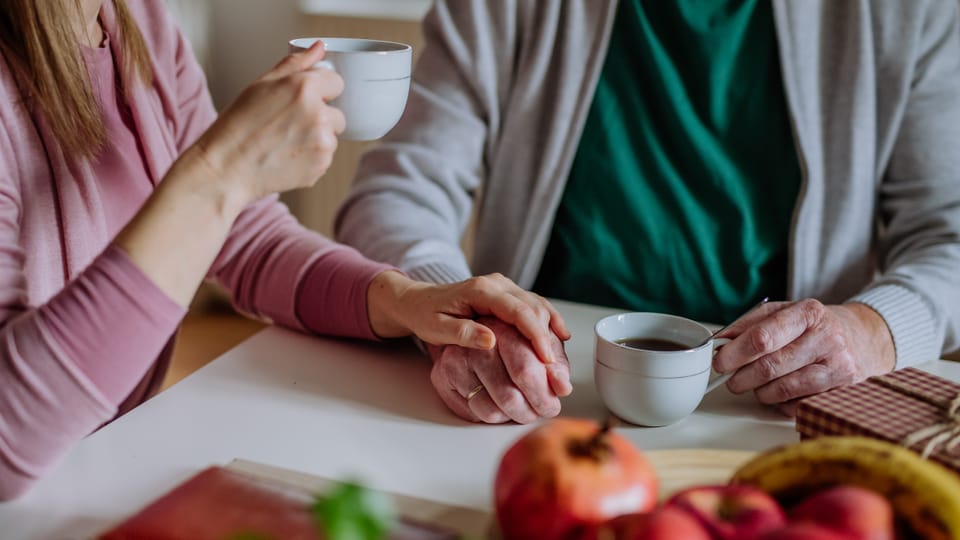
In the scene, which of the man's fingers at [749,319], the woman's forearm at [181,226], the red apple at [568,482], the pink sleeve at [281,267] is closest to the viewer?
the red apple at [568,482]

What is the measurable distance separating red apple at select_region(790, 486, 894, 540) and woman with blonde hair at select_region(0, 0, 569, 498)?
39 centimetres

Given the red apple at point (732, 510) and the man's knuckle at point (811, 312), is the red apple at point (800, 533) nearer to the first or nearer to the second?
the red apple at point (732, 510)

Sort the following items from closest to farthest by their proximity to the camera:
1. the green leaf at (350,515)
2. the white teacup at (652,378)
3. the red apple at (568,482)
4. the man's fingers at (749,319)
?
the green leaf at (350,515)
the red apple at (568,482)
the white teacup at (652,378)
the man's fingers at (749,319)

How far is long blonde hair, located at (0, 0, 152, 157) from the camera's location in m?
0.94

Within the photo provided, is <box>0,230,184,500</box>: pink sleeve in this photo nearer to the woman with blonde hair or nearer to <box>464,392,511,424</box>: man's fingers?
the woman with blonde hair

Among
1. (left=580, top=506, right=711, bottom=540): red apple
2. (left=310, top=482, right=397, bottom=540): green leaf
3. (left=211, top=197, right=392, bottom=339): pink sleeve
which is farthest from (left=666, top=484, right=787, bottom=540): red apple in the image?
(left=211, top=197, right=392, bottom=339): pink sleeve

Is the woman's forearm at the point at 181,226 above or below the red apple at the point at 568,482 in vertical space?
above

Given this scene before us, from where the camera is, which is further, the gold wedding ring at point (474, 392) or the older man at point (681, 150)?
the older man at point (681, 150)

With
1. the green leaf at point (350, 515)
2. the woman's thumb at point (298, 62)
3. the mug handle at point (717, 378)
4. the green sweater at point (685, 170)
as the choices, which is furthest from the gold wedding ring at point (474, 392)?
the green sweater at point (685, 170)

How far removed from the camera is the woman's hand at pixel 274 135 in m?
0.77

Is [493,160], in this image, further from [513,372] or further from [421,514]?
[421,514]

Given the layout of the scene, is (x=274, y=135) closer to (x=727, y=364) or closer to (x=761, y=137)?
(x=727, y=364)

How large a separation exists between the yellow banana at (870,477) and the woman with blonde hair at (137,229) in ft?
1.08

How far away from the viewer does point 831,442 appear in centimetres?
66
